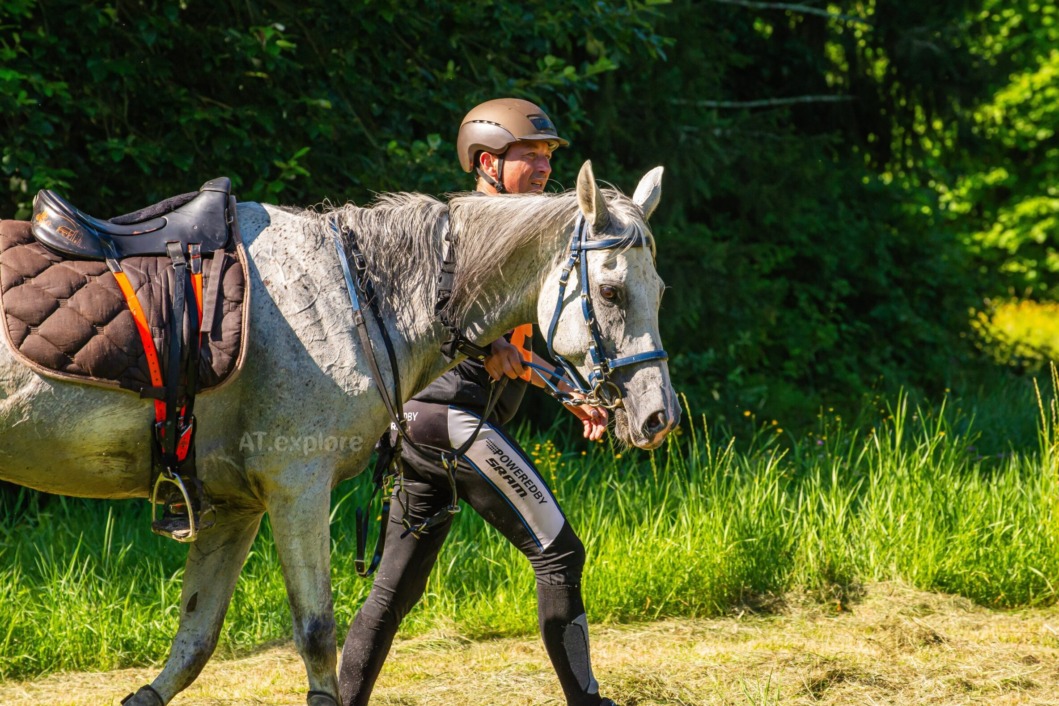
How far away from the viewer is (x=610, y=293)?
3.11 metres

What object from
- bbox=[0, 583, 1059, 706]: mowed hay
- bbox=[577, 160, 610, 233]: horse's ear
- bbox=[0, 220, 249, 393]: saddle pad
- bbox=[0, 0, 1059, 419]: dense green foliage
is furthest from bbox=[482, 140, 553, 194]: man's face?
bbox=[0, 0, 1059, 419]: dense green foliage

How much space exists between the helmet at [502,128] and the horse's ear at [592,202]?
709mm

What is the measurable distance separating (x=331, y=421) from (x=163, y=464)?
45 centimetres

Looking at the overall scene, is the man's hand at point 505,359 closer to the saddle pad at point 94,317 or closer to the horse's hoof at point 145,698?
the saddle pad at point 94,317

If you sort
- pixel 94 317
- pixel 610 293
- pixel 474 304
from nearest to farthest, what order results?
pixel 94 317 → pixel 610 293 → pixel 474 304

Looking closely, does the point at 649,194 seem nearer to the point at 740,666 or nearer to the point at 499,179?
the point at 499,179

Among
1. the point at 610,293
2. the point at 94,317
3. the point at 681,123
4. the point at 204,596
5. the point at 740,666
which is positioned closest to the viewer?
the point at 94,317

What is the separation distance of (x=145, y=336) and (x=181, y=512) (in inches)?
20.8

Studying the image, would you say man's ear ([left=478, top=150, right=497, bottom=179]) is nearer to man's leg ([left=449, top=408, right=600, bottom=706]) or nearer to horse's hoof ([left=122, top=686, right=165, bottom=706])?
man's leg ([left=449, top=408, right=600, bottom=706])

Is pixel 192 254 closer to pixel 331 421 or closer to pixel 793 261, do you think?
pixel 331 421

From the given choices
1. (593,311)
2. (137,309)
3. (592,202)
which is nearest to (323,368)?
(137,309)

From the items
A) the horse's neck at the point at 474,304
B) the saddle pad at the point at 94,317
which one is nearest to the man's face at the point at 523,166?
the horse's neck at the point at 474,304

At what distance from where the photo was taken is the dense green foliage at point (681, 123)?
601cm

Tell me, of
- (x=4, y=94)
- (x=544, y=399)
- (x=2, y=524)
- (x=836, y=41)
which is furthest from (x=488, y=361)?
(x=836, y=41)
